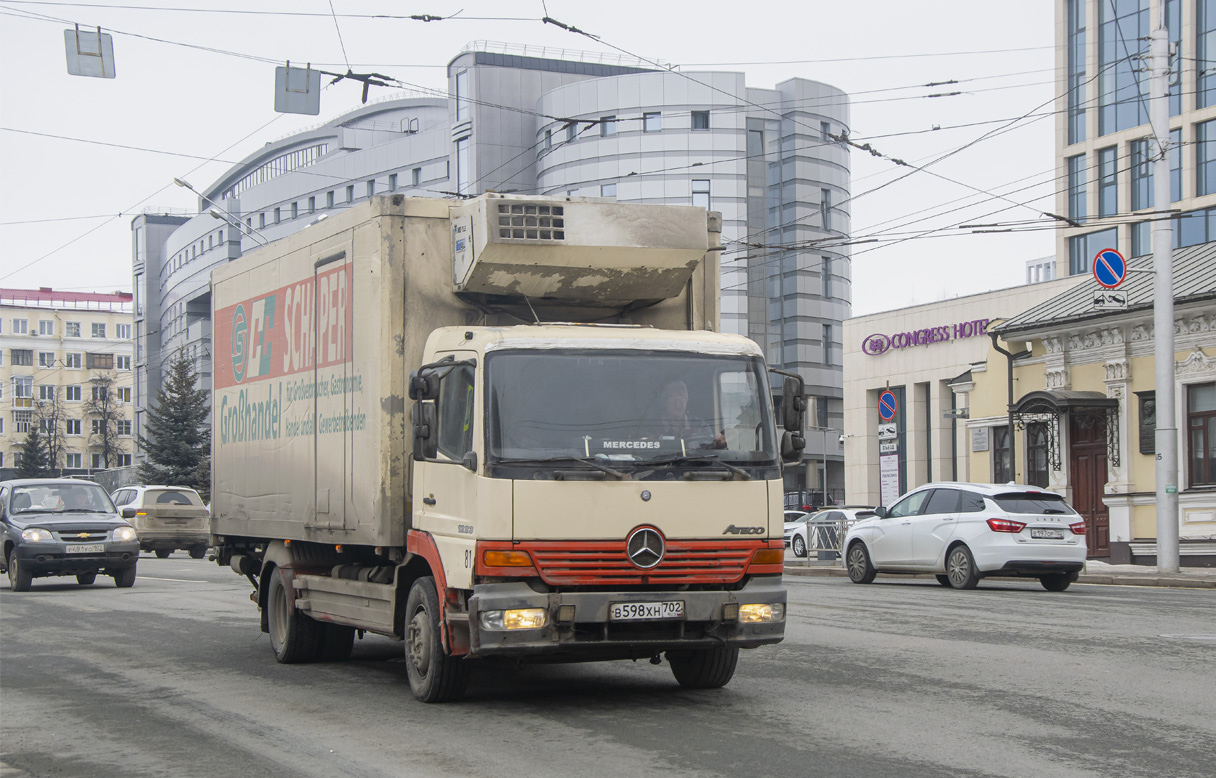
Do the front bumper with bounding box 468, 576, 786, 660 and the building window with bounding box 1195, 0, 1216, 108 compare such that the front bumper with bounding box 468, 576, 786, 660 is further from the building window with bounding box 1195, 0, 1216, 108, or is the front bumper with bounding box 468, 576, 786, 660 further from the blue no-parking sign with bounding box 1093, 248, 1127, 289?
the building window with bounding box 1195, 0, 1216, 108

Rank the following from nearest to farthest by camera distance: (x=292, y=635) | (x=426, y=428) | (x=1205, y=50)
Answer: (x=426, y=428), (x=292, y=635), (x=1205, y=50)

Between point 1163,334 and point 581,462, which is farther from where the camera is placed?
point 1163,334

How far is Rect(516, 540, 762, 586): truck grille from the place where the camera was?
8328mm

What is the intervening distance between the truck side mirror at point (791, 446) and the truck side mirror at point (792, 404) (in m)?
0.04

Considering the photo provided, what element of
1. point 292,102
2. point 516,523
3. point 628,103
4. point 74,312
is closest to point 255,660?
point 516,523

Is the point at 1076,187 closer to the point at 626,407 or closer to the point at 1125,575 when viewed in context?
the point at 1125,575

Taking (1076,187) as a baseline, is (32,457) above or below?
below

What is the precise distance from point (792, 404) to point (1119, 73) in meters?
46.8

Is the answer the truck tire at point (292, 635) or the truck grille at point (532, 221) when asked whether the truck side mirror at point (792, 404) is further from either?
the truck tire at point (292, 635)

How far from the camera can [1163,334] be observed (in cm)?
2419

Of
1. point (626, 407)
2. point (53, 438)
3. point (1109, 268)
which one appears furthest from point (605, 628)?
point (53, 438)

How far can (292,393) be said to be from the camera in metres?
11.5

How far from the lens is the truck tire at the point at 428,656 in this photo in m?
8.91

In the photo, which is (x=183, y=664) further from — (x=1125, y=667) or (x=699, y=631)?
(x=1125, y=667)
